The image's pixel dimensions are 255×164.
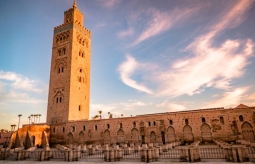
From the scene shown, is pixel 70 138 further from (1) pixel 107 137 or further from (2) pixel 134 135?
(2) pixel 134 135

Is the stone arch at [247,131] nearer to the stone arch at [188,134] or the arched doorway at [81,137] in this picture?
the stone arch at [188,134]

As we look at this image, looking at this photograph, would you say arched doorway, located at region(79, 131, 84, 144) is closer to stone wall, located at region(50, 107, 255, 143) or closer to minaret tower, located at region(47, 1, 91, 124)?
stone wall, located at region(50, 107, 255, 143)

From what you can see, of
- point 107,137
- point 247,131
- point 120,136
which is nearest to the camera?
point 247,131

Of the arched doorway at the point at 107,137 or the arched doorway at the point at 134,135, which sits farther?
the arched doorway at the point at 107,137

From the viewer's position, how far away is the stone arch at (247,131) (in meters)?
19.2

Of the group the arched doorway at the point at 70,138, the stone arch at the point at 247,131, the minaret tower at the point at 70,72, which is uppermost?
the minaret tower at the point at 70,72

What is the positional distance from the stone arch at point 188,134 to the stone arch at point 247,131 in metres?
5.48

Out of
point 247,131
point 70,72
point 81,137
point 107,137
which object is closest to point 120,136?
point 107,137

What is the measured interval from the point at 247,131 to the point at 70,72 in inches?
1123

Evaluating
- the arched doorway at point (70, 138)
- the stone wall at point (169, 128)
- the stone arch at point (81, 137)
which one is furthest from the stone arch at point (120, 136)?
the arched doorway at point (70, 138)

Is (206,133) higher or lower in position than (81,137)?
higher

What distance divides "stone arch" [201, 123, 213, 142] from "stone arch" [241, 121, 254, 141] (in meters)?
3.42

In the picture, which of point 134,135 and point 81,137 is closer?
point 134,135

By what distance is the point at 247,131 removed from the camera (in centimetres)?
1948
